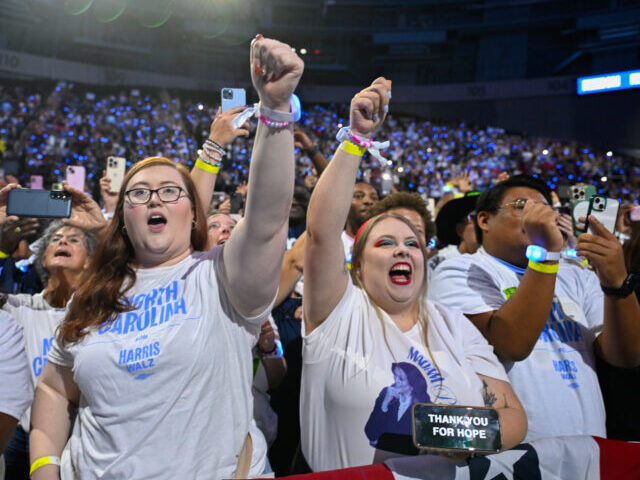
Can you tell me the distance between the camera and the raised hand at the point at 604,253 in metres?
1.70

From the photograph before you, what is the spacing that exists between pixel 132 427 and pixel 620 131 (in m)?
18.8

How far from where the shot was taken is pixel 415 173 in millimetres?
14438

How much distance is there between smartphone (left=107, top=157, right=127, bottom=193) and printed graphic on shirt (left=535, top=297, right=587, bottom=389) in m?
2.61

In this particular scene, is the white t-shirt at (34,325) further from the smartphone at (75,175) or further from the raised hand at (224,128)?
the smartphone at (75,175)

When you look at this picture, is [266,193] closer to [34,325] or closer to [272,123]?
[272,123]

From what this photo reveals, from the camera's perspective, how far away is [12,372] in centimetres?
150

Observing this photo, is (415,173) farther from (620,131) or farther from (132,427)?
(132,427)

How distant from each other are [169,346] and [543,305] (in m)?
1.12

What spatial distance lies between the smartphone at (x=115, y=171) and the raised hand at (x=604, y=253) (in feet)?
8.82

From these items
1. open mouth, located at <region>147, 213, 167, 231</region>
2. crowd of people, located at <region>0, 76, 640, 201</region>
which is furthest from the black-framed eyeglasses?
crowd of people, located at <region>0, 76, 640, 201</region>

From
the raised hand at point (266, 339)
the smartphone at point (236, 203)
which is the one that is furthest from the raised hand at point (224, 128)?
the smartphone at point (236, 203)

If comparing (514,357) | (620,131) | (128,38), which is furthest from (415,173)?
(514,357)

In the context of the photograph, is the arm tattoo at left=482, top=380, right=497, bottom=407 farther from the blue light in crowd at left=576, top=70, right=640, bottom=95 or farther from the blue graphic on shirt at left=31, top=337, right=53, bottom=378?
the blue light in crowd at left=576, top=70, right=640, bottom=95

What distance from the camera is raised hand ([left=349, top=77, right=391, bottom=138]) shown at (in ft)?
4.58
